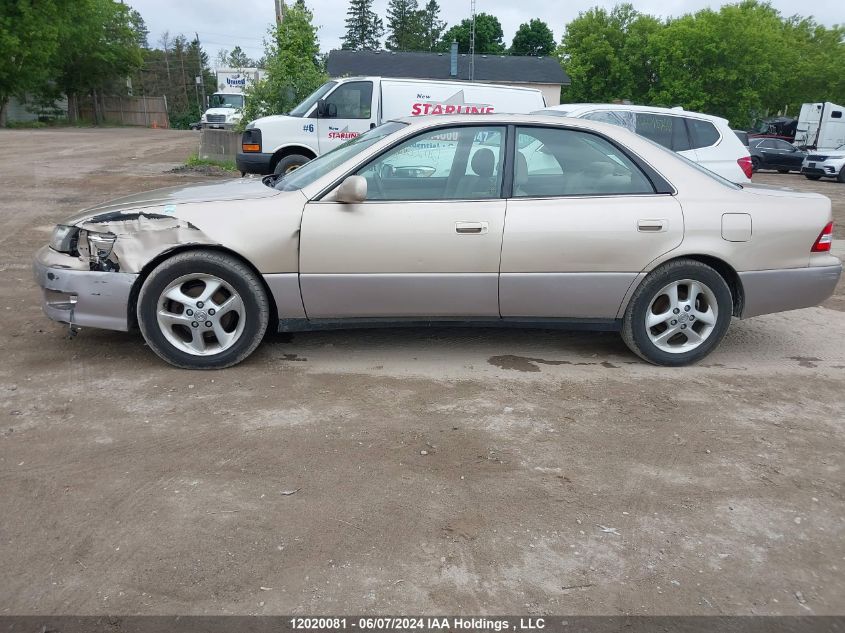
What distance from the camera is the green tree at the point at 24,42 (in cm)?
3642

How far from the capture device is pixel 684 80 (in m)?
40.0

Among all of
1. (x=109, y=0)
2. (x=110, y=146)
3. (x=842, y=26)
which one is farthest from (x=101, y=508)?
(x=842, y=26)

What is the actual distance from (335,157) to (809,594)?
370 cm

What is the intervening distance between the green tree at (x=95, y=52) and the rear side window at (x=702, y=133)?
41614 mm

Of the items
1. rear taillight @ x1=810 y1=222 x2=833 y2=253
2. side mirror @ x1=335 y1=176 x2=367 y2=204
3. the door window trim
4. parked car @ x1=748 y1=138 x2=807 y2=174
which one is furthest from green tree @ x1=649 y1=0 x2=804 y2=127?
side mirror @ x1=335 y1=176 x2=367 y2=204

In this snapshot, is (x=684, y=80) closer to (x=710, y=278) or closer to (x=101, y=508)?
(x=710, y=278)

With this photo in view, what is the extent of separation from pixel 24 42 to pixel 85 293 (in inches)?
1566

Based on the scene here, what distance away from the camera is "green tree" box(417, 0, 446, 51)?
86.8 metres

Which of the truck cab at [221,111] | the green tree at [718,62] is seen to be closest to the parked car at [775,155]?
the green tree at [718,62]

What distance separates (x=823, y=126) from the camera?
3169 centimetres

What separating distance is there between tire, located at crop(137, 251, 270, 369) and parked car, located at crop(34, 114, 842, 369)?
0.01 metres

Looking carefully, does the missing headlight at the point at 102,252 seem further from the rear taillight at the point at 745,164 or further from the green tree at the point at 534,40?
the green tree at the point at 534,40

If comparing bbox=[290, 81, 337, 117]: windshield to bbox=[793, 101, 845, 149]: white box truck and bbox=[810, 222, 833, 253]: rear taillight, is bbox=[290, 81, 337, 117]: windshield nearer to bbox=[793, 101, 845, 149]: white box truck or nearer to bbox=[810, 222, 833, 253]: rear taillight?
bbox=[810, 222, 833, 253]: rear taillight

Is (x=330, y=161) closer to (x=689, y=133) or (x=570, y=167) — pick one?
(x=570, y=167)
